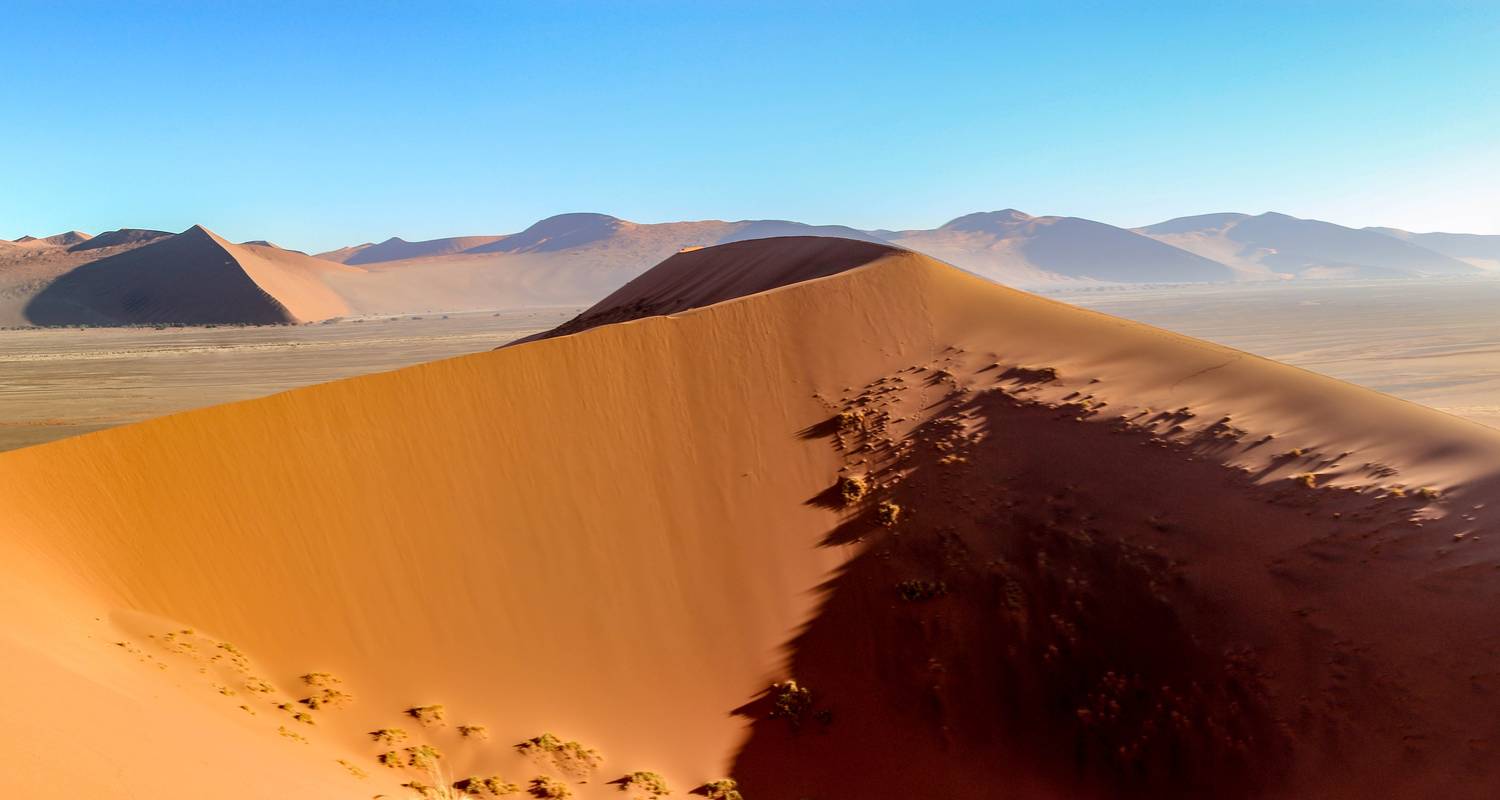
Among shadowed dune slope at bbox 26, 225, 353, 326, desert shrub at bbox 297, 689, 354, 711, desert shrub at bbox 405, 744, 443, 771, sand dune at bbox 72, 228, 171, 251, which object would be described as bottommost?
desert shrub at bbox 405, 744, 443, 771

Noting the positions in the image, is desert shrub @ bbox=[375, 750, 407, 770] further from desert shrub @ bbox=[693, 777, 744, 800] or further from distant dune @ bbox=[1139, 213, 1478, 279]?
distant dune @ bbox=[1139, 213, 1478, 279]

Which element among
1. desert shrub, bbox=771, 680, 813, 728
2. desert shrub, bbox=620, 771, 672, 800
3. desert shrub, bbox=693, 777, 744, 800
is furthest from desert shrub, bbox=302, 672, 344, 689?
desert shrub, bbox=771, 680, 813, 728

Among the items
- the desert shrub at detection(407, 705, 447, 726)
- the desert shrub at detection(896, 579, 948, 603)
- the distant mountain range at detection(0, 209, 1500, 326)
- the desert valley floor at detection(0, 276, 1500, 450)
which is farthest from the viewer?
the distant mountain range at detection(0, 209, 1500, 326)

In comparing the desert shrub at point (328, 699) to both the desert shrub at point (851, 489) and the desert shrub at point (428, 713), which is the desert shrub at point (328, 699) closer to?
the desert shrub at point (428, 713)

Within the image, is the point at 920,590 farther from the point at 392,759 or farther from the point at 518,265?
the point at 518,265

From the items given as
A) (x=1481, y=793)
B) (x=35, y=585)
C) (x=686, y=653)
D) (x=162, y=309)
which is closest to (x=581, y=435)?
(x=686, y=653)

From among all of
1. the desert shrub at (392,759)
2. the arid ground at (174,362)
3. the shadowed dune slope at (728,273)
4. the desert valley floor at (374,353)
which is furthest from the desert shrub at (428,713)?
the desert valley floor at (374,353)

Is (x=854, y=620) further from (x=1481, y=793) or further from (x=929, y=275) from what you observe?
(x=929, y=275)

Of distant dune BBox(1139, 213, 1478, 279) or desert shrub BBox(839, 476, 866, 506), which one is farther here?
distant dune BBox(1139, 213, 1478, 279)
